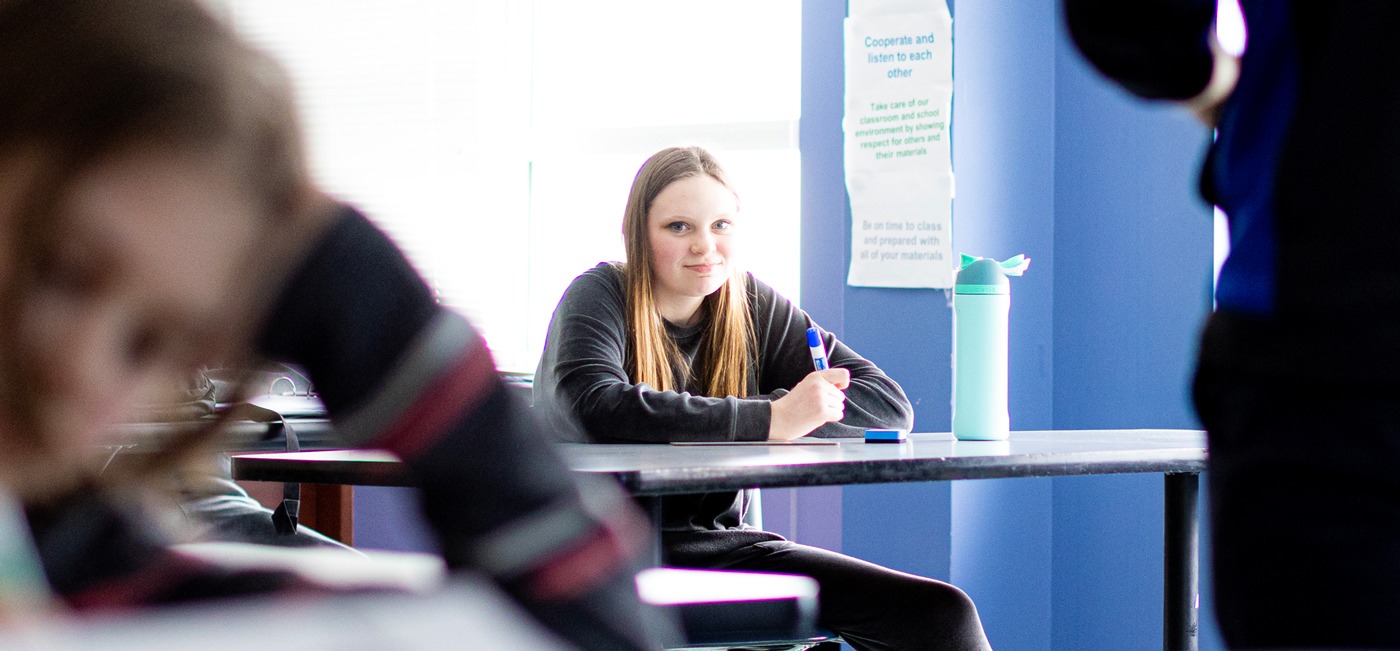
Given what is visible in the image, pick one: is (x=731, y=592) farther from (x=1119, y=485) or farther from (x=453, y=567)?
(x=1119, y=485)

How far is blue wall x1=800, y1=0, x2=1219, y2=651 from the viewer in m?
2.78

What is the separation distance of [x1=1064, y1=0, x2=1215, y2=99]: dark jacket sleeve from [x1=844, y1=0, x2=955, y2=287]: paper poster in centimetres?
201

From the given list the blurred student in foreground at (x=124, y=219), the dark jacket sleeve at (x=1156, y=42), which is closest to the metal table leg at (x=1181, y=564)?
the dark jacket sleeve at (x=1156, y=42)

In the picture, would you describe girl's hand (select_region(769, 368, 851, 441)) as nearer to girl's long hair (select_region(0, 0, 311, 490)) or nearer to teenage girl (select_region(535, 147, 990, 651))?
teenage girl (select_region(535, 147, 990, 651))

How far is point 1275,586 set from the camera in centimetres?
57

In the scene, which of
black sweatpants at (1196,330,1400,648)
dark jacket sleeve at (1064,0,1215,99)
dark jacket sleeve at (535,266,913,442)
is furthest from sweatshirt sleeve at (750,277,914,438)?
black sweatpants at (1196,330,1400,648)

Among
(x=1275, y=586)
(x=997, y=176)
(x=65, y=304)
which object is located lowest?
(x=1275, y=586)

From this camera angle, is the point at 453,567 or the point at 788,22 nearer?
the point at 453,567

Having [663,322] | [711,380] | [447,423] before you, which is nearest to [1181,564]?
[711,380]

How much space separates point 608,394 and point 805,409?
0.31 meters

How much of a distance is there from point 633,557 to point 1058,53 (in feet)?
9.17

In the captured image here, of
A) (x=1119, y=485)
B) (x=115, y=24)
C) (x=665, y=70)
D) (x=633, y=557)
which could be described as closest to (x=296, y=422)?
(x=665, y=70)

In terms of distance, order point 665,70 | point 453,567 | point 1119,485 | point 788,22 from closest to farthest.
Result: point 453,567 < point 1119,485 < point 788,22 < point 665,70

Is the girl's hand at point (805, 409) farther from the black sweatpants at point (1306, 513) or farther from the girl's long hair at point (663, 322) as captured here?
the black sweatpants at point (1306, 513)
